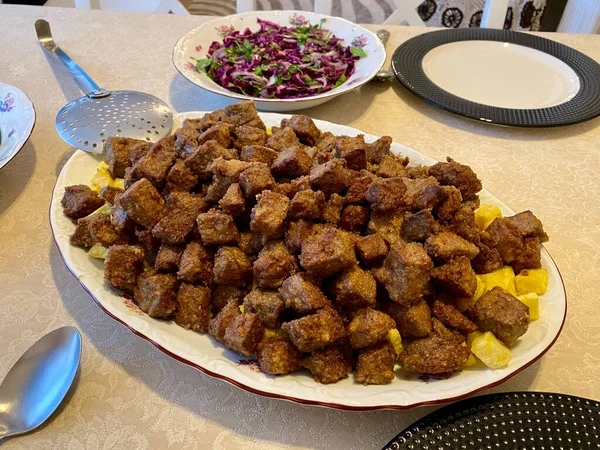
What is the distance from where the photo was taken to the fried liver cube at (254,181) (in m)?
1.42

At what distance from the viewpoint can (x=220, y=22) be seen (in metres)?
2.76

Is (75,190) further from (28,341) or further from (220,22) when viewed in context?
(220,22)

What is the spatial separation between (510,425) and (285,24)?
2491mm

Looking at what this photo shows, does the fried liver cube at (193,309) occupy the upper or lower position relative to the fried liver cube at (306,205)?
lower

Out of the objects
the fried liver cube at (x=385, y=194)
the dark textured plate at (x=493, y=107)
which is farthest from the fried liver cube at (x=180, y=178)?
the dark textured plate at (x=493, y=107)

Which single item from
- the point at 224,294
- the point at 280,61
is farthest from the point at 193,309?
the point at 280,61

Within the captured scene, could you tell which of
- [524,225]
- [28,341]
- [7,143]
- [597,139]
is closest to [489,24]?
[597,139]

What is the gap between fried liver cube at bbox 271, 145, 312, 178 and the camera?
4.96ft

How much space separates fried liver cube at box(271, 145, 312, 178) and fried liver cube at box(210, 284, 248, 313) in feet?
1.32

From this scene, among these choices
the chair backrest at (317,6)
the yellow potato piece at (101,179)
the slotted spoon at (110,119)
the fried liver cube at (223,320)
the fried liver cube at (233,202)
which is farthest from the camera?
the chair backrest at (317,6)

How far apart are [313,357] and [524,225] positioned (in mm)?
806

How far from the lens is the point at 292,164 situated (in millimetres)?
1512

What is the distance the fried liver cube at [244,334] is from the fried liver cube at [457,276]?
509 millimetres

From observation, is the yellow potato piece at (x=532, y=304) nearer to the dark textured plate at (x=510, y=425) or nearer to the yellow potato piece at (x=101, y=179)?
the dark textured plate at (x=510, y=425)
